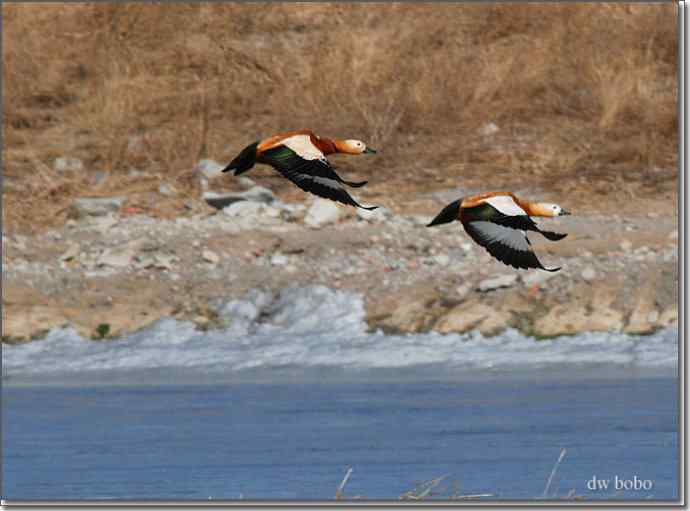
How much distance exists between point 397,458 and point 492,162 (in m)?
7.64

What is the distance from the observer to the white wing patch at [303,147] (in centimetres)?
650

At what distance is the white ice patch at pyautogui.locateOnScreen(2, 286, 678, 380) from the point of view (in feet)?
38.0

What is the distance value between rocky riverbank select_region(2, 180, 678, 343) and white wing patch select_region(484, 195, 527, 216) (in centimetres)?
543

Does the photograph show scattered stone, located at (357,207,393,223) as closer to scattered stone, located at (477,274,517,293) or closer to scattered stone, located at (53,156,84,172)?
scattered stone, located at (477,274,517,293)

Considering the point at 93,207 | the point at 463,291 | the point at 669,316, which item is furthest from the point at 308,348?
the point at 93,207

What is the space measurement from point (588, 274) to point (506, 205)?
243 inches

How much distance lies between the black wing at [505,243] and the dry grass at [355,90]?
7.76 meters

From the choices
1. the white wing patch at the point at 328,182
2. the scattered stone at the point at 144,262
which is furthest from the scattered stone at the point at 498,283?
the white wing patch at the point at 328,182

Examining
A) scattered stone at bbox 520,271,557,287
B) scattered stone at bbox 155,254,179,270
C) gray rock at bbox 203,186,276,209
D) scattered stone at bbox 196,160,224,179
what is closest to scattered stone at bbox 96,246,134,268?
scattered stone at bbox 155,254,179,270

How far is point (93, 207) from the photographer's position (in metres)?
14.8

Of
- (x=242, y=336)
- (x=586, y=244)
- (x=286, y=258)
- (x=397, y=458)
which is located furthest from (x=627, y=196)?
(x=397, y=458)

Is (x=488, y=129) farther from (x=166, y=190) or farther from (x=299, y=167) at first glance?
(x=299, y=167)

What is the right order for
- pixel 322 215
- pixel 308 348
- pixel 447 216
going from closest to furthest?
1. pixel 447 216
2. pixel 308 348
3. pixel 322 215

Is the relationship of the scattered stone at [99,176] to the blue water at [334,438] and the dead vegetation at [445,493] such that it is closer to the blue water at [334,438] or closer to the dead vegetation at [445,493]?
the blue water at [334,438]
